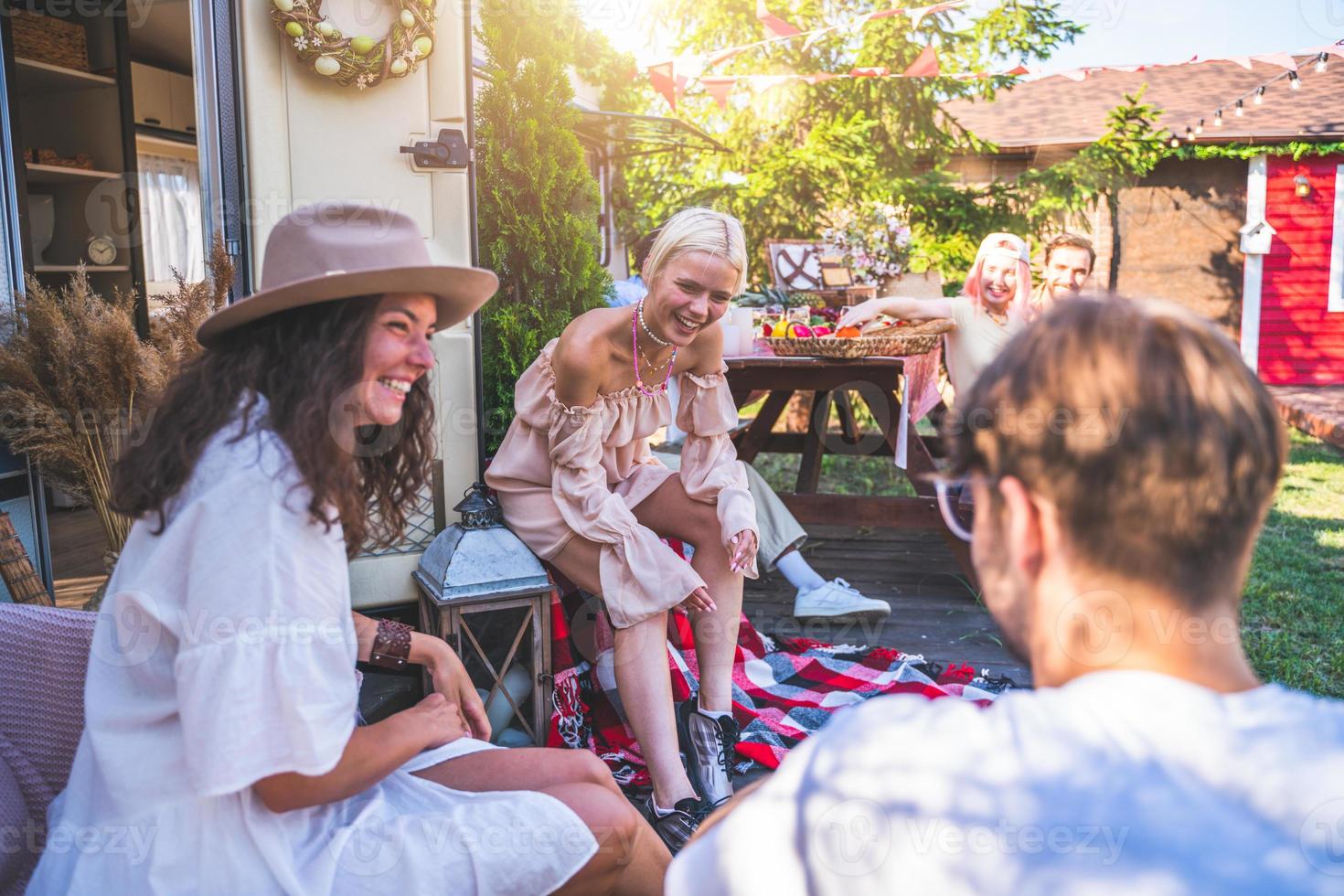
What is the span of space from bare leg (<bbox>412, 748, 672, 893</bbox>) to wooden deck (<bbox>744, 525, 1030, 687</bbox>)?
223 centimetres

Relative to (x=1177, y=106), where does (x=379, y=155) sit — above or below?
below

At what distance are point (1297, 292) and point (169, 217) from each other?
42.5 ft

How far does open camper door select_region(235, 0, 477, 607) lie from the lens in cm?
303

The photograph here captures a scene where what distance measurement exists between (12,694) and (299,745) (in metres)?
0.70

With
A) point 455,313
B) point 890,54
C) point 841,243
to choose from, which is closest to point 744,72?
point 890,54

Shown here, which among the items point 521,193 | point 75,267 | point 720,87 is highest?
point 720,87

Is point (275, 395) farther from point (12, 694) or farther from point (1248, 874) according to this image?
point (1248, 874)

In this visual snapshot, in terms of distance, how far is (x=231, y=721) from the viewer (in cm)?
117

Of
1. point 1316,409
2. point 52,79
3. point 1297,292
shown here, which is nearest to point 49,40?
point 52,79

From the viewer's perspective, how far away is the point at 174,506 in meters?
1.29
